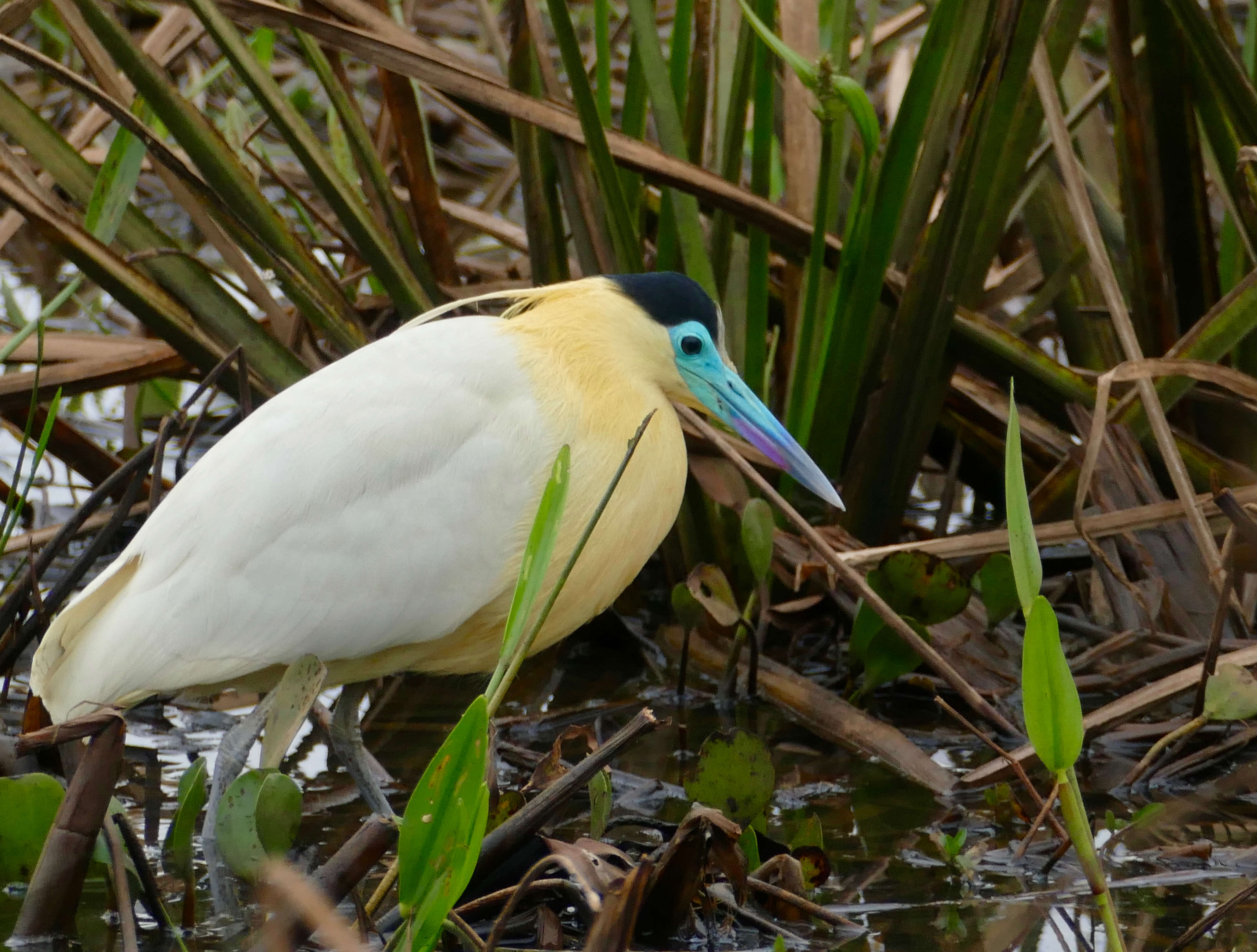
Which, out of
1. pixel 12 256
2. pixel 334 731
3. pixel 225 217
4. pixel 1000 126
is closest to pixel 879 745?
pixel 334 731

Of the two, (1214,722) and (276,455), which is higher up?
(276,455)

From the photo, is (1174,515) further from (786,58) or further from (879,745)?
(786,58)

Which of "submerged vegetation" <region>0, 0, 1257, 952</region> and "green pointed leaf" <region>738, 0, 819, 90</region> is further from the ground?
"green pointed leaf" <region>738, 0, 819, 90</region>

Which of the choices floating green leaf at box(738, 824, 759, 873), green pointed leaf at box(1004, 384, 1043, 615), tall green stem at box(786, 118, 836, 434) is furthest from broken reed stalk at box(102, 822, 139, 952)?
tall green stem at box(786, 118, 836, 434)

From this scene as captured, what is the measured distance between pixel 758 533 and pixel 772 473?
3.04 ft

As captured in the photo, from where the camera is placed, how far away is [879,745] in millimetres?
3393

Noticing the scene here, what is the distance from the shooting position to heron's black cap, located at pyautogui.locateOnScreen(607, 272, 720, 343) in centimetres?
332

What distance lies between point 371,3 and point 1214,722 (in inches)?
109

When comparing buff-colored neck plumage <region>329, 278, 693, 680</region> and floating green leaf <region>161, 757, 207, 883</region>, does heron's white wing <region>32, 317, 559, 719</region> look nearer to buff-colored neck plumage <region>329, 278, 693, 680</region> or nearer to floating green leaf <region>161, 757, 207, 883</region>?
buff-colored neck plumage <region>329, 278, 693, 680</region>

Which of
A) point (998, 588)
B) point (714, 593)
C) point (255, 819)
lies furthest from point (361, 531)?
point (998, 588)

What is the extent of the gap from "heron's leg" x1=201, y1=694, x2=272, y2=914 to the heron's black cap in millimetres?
1163

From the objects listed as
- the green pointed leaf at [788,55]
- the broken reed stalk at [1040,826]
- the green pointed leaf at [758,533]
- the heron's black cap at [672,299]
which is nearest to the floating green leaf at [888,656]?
the green pointed leaf at [758,533]

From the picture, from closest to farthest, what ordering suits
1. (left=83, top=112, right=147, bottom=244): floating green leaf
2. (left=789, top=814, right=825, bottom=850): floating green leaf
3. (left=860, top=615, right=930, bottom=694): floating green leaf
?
(left=789, top=814, right=825, bottom=850): floating green leaf < (left=860, top=615, right=930, bottom=694): floating green leaf < (left=83, top=112, right=147, bottom=244): floating green leaf

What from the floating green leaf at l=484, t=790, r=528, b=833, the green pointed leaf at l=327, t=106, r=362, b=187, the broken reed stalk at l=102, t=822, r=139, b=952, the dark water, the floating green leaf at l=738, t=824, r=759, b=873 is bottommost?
the dark water
